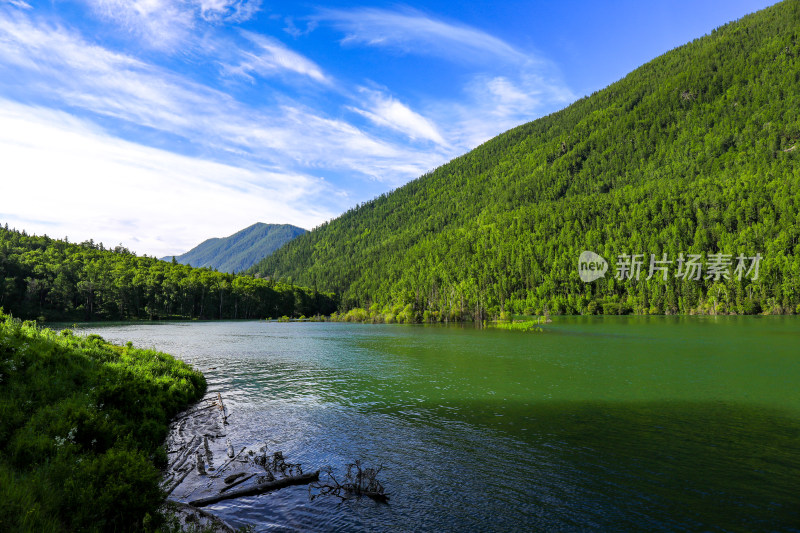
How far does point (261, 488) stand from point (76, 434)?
7.42 m

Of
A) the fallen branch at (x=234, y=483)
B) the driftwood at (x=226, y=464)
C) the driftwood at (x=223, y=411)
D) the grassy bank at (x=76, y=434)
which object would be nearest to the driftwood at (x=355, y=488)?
the fallen branch at (x=234, y=483)

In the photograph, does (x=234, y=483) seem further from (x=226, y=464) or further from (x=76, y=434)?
(x=76, y=434)

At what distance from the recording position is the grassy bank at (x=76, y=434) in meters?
11.0

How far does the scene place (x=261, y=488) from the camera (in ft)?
53.2

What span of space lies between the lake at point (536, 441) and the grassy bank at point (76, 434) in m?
3.95

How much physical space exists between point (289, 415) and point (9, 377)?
1500 centimetres

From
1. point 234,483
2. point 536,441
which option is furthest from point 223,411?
point 536,441

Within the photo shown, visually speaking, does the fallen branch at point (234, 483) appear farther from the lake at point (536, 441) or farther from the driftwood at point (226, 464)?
the driftwood at point (226, 464)

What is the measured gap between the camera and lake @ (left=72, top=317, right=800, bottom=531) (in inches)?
570

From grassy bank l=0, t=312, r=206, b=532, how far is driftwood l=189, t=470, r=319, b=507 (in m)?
2.21

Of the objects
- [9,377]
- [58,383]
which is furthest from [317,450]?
[9,377]

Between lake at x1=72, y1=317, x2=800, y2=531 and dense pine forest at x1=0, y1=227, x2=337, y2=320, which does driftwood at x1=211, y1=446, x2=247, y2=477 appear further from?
dense pine forest at x1=0, y1=227, x2=337, y2=320

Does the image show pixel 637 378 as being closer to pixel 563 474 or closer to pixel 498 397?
pixel 498 397

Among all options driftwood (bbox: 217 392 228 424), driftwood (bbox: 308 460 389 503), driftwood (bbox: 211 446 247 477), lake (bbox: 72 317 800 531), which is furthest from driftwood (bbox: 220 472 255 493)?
driftwood (bbox: 217 392 228 424)
